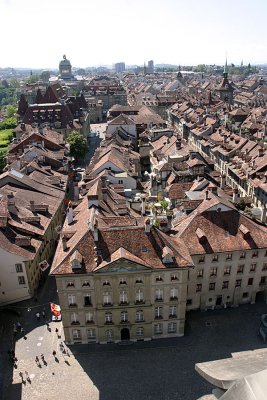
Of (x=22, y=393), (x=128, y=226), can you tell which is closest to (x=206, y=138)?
(x=128, y=226)

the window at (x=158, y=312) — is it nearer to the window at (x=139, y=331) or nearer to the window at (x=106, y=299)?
the window at (x=139, y=331)

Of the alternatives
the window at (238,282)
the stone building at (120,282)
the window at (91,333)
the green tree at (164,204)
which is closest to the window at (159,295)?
the stone building at (120,282)

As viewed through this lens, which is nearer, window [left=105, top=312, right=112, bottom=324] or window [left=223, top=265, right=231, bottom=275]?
window [left=105, top=312, right=112, bottom=324]

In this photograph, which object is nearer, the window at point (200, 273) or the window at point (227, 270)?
the window at point (200, 273)

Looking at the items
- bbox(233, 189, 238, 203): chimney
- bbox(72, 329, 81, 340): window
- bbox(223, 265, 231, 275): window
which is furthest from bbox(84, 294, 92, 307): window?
bbox(233, 189, 238, 203): chimney

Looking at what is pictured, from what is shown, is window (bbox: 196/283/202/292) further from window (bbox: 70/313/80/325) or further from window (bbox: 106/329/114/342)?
window (bbox: 70/313/80/325)

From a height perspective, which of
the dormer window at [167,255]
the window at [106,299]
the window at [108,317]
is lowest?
the window at [108,317]

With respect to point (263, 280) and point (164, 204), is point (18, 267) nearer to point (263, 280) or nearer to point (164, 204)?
point (164, 204)

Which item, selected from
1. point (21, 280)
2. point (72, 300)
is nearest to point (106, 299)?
point (72, 300)

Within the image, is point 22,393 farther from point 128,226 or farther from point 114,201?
point 114,201
